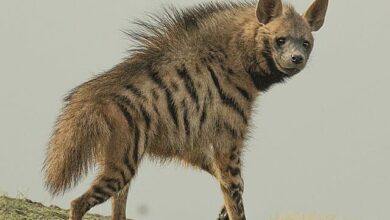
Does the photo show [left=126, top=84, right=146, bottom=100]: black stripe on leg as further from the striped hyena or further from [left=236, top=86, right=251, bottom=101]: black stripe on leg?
[left=236, top=86, right=251, bottom=101]: black stripe on leg

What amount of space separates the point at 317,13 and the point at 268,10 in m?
0.63

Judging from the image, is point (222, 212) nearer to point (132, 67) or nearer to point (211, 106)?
point (211, 106)

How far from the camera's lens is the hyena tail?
7992 mm

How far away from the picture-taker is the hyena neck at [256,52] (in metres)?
8.85

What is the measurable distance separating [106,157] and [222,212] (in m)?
1.68

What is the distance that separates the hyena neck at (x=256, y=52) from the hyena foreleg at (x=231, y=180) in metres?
0.68

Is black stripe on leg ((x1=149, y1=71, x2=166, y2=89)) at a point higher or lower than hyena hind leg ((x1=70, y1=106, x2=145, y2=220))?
higher

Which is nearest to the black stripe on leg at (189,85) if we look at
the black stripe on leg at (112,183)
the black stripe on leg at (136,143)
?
the black stripe on leg at (136,143)

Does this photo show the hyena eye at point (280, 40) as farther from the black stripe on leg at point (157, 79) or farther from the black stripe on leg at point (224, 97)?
the black stripe on leg at point (157, 79)

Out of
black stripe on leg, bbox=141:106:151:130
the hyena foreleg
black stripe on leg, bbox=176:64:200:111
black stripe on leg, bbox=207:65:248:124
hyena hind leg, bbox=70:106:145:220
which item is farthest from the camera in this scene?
the hyena foreleg

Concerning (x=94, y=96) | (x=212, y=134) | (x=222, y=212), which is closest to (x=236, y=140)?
(x=212, y=134)

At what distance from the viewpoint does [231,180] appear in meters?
8.85

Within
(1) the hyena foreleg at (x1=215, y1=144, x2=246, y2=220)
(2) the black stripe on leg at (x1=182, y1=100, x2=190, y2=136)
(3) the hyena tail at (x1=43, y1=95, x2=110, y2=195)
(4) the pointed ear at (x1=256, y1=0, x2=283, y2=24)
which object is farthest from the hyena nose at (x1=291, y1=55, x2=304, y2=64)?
(3) the hyena tail at (x1=43, y1=95, x2=110, y2=195)

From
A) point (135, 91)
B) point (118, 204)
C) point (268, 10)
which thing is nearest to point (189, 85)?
point (135, 91)
